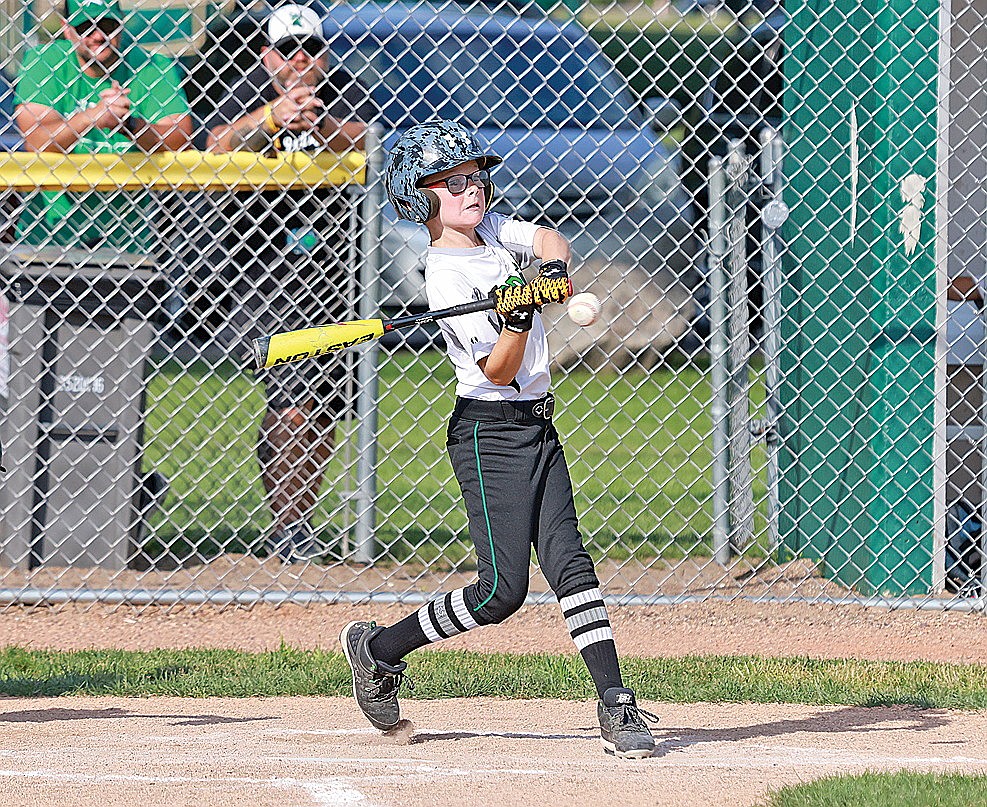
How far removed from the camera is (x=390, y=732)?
392 centimetres

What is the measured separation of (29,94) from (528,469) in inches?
142

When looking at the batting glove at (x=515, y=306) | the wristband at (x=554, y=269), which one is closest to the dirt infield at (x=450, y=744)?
the batting glove at (x=515, y=306)

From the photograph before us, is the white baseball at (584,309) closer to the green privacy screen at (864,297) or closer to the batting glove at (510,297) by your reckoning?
the batting glove at (510,297)

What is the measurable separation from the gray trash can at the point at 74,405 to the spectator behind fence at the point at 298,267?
1.64 ft

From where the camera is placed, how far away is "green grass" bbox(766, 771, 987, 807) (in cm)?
318

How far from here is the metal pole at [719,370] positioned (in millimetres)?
6234

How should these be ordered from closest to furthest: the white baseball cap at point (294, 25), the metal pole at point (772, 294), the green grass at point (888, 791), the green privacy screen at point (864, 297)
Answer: the green grass at point (888, 791) → the green privacy screen at point (864, 297) → the white baseball cap at point (294, 25) → the metal pole at point (772, 294)

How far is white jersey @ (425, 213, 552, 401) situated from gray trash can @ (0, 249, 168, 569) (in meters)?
2.47

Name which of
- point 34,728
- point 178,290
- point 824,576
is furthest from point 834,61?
point 34,728

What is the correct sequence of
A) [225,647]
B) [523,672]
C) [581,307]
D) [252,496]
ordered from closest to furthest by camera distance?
[581,307] → [523,672] → [225,647] → [252,496]

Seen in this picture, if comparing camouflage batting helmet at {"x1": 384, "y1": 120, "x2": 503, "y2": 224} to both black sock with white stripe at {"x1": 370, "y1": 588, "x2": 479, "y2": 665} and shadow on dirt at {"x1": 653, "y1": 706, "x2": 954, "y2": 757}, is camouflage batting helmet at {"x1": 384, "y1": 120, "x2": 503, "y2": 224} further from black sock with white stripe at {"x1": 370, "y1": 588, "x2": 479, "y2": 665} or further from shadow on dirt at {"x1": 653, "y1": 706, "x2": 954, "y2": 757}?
shadow on dirt at {"x1": 653, "y1": 706, "x2": 954, "y2": 757}

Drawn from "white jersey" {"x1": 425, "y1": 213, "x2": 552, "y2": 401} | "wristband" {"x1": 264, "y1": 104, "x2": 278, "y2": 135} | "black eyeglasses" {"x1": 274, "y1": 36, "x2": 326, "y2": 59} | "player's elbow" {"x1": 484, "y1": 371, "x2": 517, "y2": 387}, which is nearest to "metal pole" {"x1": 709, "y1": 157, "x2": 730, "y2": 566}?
"black eyeglasses" {"x1": 274, "y1": 36, "x2": 326, "y2": 59}

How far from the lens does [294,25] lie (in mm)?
6117

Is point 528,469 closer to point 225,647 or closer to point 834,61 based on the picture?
point 225,647
